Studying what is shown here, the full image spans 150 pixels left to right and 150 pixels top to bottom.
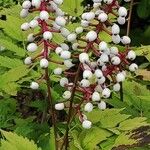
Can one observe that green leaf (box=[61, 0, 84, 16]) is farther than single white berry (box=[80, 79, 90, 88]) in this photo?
Yes

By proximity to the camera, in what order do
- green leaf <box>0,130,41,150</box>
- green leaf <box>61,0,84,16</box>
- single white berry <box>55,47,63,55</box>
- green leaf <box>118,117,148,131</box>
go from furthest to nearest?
green leaf <box>61,0,84,16</box>, green leaf <box>118,117,148,131</box>, green leaf <box>0,130,41,150</box>, single white berry <box>55,47,63,55</box>

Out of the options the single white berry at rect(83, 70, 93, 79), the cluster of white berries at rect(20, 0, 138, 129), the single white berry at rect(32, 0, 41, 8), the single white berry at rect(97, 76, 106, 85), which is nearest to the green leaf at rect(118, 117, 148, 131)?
the cluster of white berries at rect(20, 0, 138, 129)

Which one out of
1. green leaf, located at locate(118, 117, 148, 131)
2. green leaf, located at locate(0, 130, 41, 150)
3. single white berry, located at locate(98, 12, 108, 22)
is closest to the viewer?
single white berry, located at locate(98, 12, 108, 22)

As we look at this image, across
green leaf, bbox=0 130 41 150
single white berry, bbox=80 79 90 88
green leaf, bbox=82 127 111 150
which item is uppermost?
single white berry, bbox=80 79 90 88

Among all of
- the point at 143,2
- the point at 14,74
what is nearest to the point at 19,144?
the point at 14,74

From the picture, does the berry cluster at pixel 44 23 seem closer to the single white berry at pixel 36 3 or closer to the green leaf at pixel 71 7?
the single white berry at pixel 36 3

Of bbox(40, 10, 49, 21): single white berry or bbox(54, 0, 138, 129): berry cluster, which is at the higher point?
bbox(40, 10, 49, 21): single white berry

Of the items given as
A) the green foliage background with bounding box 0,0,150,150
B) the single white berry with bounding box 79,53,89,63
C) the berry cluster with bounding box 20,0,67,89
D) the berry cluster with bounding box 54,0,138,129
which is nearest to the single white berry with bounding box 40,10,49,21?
the berry cluster with bounding box 20,0,67,89

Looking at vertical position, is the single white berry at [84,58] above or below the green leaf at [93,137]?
above

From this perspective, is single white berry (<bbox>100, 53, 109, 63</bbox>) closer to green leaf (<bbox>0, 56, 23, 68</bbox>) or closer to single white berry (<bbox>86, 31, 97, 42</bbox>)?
single white berry (<bbox>86, 31, 97, 42</bbox>)

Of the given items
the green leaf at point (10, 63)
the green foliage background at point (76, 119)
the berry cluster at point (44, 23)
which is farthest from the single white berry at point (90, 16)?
the green leaf at point (10, 63)

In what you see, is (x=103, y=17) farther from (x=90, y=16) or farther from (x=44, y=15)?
(x=44, y=15)
